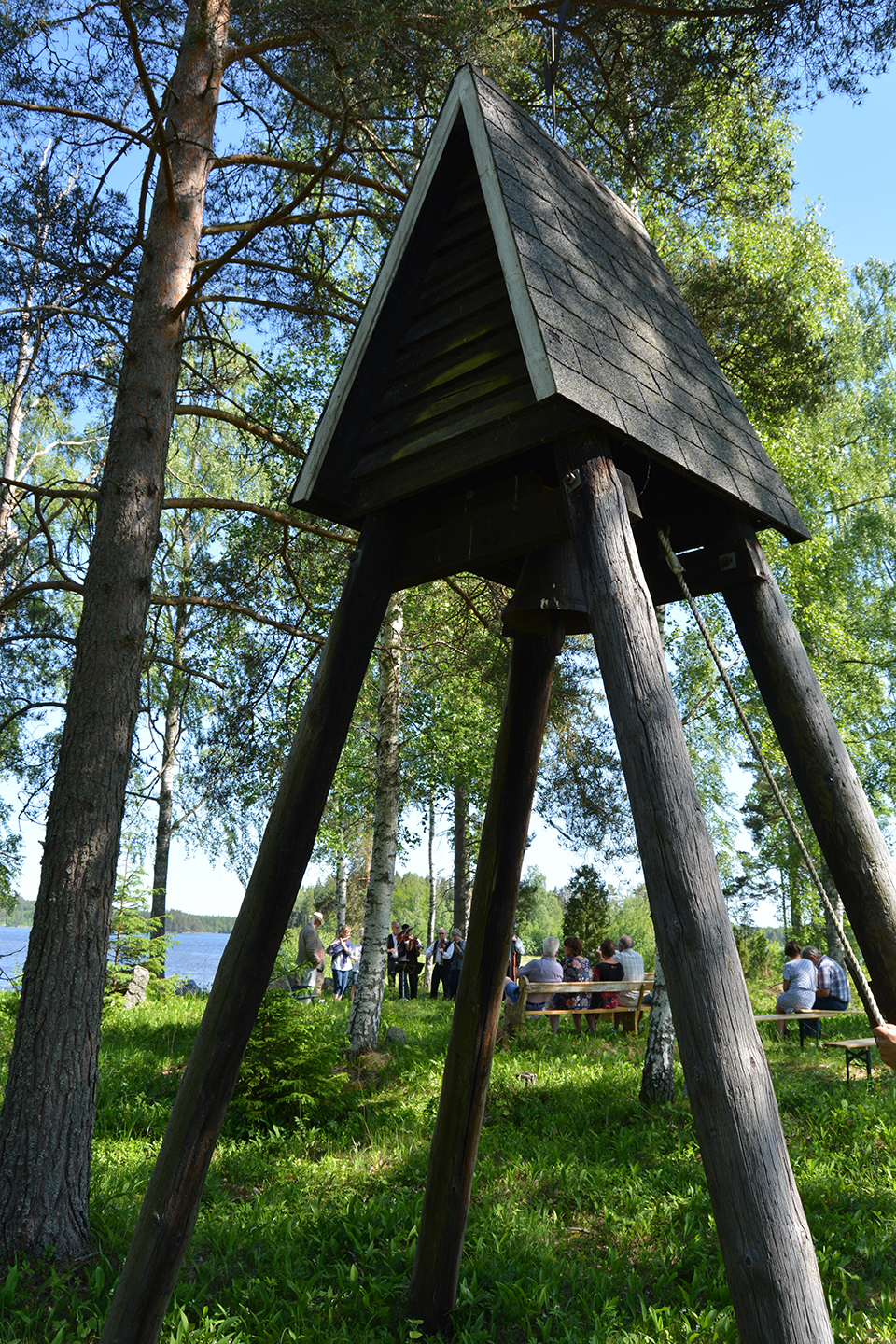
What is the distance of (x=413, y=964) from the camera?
16.2m

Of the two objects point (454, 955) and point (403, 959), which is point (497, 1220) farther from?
point (403, 959)

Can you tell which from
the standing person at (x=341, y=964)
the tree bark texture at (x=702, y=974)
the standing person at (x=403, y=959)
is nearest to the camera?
the tree bark texture at (x=702, y=974)

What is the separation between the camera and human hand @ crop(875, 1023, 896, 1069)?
215cm

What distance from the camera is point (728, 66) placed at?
19.3 feet

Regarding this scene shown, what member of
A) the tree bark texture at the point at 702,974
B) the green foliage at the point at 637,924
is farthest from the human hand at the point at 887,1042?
the green foliage at the point at 637,924

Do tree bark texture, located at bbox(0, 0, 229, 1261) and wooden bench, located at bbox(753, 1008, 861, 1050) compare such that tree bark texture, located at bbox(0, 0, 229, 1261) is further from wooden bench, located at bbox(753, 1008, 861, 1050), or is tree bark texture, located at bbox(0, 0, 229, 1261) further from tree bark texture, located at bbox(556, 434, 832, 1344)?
wooden bench, located at bbox(753, 1008, 861, 1050)

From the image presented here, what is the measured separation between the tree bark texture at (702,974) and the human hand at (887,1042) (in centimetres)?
43

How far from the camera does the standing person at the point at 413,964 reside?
16219 millimetres

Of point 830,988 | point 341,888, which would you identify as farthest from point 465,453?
point 341,888

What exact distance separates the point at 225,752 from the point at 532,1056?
4.28 meters

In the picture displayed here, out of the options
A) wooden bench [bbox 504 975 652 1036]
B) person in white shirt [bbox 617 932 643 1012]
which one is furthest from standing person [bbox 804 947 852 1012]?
person in white shirt [bbox 617 932 643 1012]

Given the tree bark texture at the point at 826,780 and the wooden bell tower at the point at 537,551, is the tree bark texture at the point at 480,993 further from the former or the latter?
the tree bark texture at the point at 826,780

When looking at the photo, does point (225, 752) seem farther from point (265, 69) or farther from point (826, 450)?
point (826, 450)

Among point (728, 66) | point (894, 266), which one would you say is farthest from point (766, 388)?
point (894, 266)
